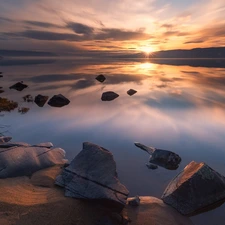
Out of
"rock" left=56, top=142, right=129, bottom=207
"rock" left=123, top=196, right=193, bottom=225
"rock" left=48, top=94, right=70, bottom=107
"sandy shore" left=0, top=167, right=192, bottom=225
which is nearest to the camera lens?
"sandy shore" left=0, top=167, right=192, bottom=225

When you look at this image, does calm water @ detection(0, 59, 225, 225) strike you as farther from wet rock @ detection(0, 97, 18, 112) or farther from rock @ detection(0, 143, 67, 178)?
rock @ detection(0, 143, 67, 178)

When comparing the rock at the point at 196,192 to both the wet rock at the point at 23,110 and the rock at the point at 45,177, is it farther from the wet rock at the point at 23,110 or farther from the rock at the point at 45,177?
the wet rock at the point at 23,110

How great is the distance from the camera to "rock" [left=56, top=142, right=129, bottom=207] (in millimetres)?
6532

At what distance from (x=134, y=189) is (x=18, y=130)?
9.61 m

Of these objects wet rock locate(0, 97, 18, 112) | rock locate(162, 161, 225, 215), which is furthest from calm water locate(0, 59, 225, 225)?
wet rock locate(0, 97, 18, 112)

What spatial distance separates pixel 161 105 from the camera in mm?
23812

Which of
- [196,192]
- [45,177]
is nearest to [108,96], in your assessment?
[45,177]

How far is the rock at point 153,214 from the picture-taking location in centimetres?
666

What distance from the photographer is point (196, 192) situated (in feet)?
25.2

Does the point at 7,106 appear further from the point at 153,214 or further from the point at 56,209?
the point at 153,214

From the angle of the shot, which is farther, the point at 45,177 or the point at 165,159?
the point at 165,159

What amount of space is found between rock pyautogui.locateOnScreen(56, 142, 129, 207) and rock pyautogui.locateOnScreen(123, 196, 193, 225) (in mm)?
679

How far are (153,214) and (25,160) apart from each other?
512 centimetres

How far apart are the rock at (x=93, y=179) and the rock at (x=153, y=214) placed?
0.68 m
